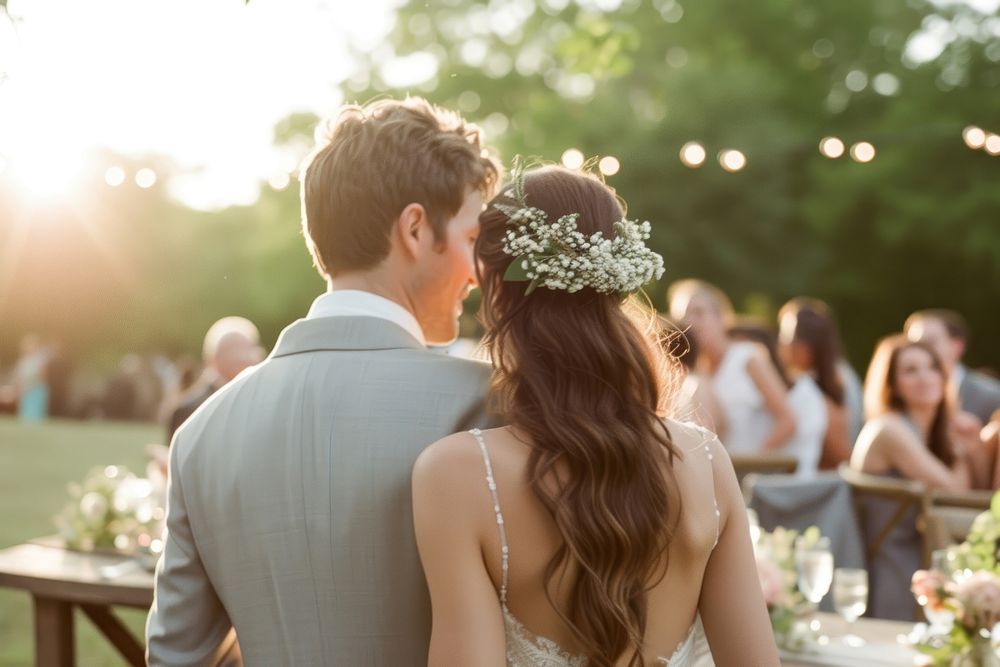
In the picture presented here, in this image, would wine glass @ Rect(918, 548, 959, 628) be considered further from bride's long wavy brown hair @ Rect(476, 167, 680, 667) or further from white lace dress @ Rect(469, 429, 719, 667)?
bride's long wavy brown hair @ Rect(476, 167, 680, 667)

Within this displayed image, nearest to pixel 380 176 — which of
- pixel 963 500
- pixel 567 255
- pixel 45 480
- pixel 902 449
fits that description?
pixel 567 255

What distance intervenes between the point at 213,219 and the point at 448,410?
33.2 meters

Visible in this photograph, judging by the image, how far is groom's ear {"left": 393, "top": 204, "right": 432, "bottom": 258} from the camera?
193 centimetres

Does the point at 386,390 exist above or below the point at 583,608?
above

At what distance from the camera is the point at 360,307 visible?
1965 millimetres

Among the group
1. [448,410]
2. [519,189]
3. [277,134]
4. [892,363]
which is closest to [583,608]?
[448,410]

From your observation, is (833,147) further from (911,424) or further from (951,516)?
(951,516)

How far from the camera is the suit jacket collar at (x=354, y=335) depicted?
1.95 m

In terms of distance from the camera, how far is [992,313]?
71.7 feet

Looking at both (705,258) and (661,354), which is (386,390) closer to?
(661,354)

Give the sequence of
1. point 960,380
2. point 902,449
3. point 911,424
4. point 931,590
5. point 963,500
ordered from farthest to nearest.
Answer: point 960,380 → point 911,424 → point 902,449 → point 963,500 → point 931,590

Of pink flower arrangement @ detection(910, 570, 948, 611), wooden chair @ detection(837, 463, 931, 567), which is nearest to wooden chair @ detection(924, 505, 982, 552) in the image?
wooden chair @ detection(837, 463, 931, 567)

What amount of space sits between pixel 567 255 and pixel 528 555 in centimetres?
46

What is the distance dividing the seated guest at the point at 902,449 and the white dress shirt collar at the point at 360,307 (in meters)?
3.57
